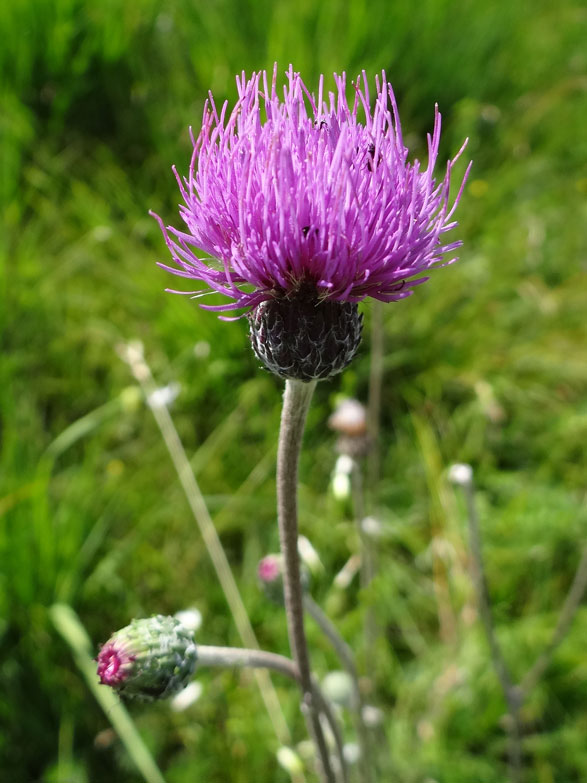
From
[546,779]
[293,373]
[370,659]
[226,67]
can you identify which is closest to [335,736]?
[370,659]

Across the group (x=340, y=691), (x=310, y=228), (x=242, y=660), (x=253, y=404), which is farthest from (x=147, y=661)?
(x=253, y=404)

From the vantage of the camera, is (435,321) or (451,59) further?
(451,59)

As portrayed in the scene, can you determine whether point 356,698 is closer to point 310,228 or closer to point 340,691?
point 340,691

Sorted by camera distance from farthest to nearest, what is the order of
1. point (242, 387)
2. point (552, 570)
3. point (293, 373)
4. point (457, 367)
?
point (457, 367) → point (242, 387) → point (552, 570) → point (293, 373)

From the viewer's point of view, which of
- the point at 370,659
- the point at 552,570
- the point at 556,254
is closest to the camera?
the point at 370,659

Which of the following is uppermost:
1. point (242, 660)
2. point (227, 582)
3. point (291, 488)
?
point (291, 488)

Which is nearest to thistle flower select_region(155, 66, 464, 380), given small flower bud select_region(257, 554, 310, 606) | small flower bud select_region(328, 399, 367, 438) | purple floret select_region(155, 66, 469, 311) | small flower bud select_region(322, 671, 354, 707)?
purple floret select_region(155, 66, 469, 311)

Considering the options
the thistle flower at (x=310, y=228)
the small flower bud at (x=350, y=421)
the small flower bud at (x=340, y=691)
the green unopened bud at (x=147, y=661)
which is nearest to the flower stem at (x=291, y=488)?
the thistle flower at (x=310, y=228)

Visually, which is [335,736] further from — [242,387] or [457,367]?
[457,367]
